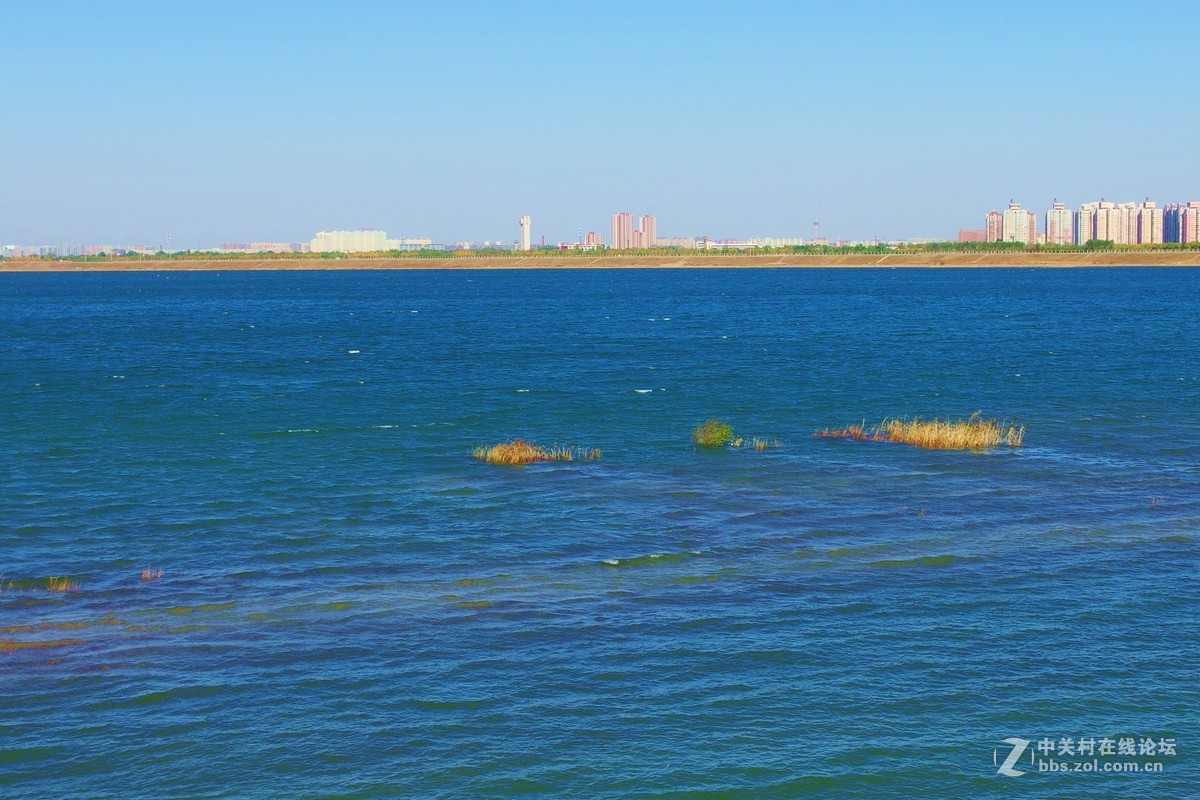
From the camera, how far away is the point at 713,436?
42.4m

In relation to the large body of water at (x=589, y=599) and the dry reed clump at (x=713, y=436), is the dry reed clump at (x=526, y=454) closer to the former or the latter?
the large body of water at (x=589, y=599)

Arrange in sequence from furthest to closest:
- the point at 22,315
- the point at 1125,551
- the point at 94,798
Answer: the point at 22,315 < the point at 1125,551 < the point at 94,798

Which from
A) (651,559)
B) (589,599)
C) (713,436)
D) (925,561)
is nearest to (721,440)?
(713,436)

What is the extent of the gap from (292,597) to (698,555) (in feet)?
27.3

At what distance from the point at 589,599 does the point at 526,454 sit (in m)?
16.5

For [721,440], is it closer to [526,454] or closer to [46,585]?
[526,454]

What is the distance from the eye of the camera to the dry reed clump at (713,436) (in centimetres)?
4234

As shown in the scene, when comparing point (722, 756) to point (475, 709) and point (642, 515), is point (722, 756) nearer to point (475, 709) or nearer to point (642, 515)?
point (475, 709)

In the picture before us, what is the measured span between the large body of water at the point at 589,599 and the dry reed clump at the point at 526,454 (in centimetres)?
92

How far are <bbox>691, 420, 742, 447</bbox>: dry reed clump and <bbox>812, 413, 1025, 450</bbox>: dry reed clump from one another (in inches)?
143

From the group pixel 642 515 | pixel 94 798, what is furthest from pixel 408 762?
pixel 642 515

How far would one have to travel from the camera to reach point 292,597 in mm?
23203

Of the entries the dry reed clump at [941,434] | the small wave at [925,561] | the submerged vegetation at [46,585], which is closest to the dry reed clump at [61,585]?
the submerged vegetation at [46,585]

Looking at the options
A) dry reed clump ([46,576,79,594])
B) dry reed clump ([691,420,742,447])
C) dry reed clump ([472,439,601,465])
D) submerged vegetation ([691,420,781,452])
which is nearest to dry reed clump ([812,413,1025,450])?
submerged vegetation ([691,420,781,452])
